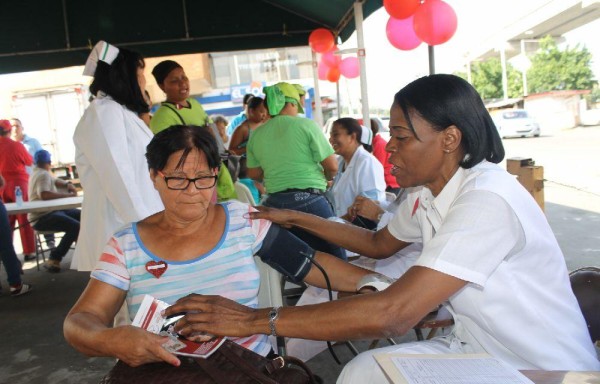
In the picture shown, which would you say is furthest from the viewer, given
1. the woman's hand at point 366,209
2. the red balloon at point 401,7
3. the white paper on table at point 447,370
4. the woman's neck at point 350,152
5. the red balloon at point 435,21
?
the red balloon at point 435,21

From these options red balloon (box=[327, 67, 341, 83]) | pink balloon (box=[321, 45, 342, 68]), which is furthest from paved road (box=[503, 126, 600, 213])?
pink balloon (box=[321, 45, 342, 68])

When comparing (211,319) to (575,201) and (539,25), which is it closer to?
(575,201)

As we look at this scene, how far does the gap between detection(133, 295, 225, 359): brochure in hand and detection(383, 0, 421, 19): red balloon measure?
3748mm

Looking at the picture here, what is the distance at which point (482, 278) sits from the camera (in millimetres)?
1271

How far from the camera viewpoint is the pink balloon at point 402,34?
5.51 m

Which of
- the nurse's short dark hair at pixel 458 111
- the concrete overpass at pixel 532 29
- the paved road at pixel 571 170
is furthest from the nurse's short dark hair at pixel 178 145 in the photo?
the concrete overpass at pixel 532 29

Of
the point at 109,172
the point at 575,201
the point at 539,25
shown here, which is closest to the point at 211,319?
the point at 109,172

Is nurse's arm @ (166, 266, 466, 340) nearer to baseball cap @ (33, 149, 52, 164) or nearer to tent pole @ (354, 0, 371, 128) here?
tent pole @ (354, 0, 371, 128)

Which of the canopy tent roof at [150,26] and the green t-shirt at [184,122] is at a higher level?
the canopy tent roof at [150,26]

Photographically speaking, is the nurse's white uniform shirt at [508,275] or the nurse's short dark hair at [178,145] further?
the nurse's short dark hair at [178,145]

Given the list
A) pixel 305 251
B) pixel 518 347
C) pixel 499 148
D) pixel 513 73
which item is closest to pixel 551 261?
pixel 518 347

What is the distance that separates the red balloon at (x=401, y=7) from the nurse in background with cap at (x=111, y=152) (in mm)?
2628

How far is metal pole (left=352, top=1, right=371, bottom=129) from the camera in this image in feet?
17.5

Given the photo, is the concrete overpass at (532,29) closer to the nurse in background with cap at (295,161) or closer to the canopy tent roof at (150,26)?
the canopy tent roof at (150,26)
